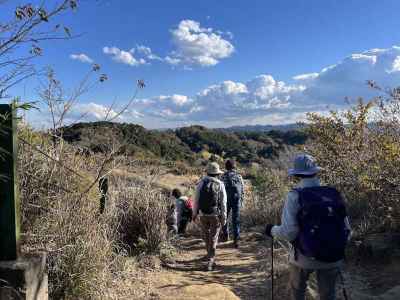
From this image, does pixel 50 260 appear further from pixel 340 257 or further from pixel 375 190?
pixel 375 190

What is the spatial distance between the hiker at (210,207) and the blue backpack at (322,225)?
325cm

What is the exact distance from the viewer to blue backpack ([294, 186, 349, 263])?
3955 mm

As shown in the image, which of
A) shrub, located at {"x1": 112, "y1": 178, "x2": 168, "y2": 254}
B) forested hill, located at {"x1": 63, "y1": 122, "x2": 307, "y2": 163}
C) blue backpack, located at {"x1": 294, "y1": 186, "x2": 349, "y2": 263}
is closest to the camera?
blue backpack, located at {"x1": 294, "y1": 186, "x2": 349, "y2": 263}

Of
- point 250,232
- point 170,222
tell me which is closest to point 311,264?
point 170,222

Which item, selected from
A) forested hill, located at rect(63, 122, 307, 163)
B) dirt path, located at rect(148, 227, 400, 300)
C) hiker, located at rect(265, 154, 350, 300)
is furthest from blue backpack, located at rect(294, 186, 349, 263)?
forested hill, located at rect(63, 122, 307, 163)

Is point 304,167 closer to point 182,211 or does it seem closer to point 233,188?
point 233,188

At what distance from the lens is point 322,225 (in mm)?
3951

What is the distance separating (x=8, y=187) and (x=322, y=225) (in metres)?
2.76

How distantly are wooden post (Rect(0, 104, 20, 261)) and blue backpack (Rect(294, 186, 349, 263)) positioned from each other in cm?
253

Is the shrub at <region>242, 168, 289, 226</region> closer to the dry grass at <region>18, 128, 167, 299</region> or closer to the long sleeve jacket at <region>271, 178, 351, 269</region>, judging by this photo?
the dry grass at <region>18, 128, 167, 299</region>

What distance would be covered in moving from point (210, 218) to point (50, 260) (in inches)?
115

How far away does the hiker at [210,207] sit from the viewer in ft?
23.8

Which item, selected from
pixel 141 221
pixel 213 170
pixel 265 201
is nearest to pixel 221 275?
pixel 141 221

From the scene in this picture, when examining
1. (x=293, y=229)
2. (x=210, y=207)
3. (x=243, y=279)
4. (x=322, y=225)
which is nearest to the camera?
(x=322, y=225)
